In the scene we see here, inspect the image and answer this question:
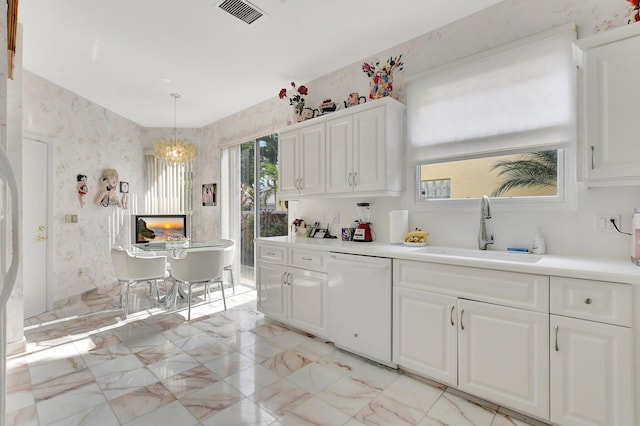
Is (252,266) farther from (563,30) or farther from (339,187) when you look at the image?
(563,30)

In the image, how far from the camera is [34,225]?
3623mm

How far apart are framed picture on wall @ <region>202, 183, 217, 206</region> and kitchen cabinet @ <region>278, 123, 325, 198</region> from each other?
2.22 meters

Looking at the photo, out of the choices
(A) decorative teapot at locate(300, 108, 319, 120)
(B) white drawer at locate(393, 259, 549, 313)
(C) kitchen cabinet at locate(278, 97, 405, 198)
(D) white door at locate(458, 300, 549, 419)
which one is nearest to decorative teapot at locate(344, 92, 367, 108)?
(C) kitchen cabinet at locate(278, 97, 405, 198)

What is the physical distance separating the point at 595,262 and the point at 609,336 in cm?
46

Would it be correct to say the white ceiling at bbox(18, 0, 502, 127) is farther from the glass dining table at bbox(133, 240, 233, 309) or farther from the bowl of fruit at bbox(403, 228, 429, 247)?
the glass dining table at bbox(133, 240, 233, 309)

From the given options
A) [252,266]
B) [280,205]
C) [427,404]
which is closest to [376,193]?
[427,404]

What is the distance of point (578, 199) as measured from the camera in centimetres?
208

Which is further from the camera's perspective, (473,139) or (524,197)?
(473,139)

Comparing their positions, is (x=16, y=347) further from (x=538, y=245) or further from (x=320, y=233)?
(x=538, y=245)

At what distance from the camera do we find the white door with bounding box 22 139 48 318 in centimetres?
354

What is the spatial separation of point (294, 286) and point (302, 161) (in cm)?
133

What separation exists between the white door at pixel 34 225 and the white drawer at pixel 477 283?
4.04 metres

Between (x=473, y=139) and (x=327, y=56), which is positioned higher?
(x=327, y=56)

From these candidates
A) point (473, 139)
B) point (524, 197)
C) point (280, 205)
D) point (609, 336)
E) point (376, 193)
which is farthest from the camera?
point (280, 205)
